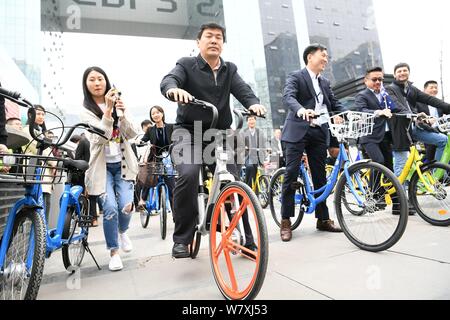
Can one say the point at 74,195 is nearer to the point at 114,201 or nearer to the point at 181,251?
the point at 114,201

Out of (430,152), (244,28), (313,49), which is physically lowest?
(430,152)

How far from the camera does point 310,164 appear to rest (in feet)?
11.1

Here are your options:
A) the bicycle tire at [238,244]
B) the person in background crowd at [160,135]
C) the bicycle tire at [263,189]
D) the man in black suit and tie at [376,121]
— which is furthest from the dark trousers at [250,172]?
the bicycle tire at [238,244]

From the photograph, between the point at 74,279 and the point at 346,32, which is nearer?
the point at 74,279

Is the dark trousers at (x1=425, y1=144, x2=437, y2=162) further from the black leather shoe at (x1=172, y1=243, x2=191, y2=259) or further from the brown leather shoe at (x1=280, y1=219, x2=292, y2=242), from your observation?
the black leather shoe at (x1=172, y1=243, x2=191, y2=259)

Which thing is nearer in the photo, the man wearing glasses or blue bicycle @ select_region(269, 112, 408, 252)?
blue bicycle @ select_region(269, 112, 408, 252)

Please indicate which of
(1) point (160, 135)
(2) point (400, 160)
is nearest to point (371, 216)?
(2) point (400, 160)

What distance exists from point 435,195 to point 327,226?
3.94ft

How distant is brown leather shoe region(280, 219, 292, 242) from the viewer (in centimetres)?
310

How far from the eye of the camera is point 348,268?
6.77ft

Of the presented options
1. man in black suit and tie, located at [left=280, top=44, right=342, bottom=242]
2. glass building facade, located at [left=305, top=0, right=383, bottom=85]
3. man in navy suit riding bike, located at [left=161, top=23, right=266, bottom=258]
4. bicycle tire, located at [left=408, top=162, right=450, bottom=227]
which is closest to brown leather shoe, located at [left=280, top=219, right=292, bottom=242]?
man in black suit and tie, located at [left=280, top=44, right=342, bottom=242]

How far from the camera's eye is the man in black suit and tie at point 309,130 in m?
3.17
